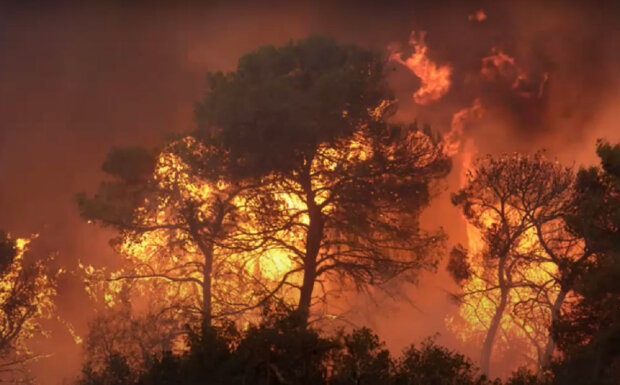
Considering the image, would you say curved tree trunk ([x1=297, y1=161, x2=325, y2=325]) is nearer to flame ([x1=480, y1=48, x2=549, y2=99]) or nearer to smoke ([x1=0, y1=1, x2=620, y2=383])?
smoke ([x1=0, y1=1, x2=620, y2=383])

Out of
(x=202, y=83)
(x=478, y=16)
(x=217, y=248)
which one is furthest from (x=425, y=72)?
(x=217, y=248)

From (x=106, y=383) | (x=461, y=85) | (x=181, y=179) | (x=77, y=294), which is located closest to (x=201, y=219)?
(x=181, y=179)

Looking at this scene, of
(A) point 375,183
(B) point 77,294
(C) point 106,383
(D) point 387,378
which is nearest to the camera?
(D) point 387,378

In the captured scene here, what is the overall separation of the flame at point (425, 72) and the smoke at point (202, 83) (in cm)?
57

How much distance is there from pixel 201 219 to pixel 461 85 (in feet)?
115

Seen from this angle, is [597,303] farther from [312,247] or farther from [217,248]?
[217,248]

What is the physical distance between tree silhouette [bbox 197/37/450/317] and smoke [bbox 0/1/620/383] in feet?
71.8

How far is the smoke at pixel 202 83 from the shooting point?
5184 centimetres

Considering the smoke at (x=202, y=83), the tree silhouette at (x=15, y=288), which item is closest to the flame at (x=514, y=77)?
the smoke at (x=202, y=83)

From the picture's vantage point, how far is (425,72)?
59750 mm

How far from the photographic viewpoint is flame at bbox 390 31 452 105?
55594mm

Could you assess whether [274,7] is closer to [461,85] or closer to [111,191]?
[461,85]

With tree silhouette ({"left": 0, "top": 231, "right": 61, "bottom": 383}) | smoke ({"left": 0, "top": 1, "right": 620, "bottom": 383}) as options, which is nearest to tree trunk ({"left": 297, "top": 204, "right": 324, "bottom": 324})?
tree silhouette ({"left": 0, "top": 231, "right": 61, "bottom": 383})

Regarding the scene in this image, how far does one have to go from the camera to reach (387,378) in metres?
A: 12.7
